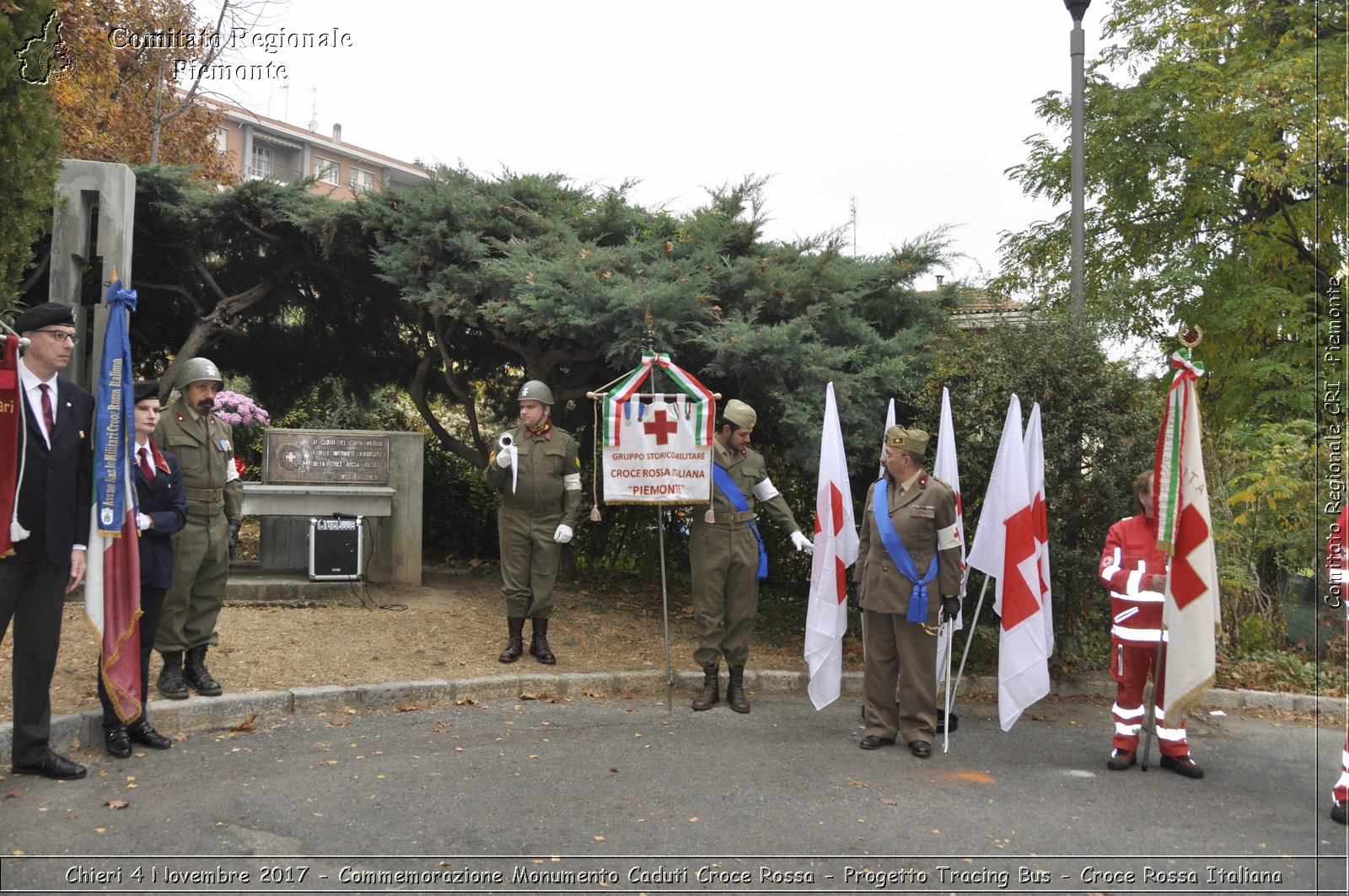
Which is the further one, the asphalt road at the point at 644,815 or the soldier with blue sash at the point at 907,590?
the soldier with blue sash at the point at 907,590

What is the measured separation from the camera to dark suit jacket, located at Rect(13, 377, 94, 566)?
17.1ft

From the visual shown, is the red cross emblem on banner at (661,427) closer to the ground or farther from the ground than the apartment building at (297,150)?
closer to the ground

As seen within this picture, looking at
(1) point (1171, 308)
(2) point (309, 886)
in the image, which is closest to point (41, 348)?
(2) point (309, 886)

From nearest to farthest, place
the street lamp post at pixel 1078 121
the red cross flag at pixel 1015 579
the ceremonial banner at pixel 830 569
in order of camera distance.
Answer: the red cross flag at pixel 1015 579
the ceremonial banner at pixel 830 569
the street lamp post at pixel 1078 121

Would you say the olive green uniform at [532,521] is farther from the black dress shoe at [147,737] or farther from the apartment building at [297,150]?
the apartment building at [297,150]

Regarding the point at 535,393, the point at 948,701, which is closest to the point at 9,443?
the point at 535,393

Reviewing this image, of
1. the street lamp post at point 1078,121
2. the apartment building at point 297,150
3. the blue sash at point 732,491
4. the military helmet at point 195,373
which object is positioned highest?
the apartment building at point 297,150

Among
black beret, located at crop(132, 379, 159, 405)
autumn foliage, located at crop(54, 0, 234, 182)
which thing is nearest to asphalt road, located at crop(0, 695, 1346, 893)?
black beret, located at crop(132, 379, 159, 405)

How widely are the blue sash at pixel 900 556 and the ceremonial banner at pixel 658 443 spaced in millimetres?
1283

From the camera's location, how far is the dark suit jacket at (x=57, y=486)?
5203 mm

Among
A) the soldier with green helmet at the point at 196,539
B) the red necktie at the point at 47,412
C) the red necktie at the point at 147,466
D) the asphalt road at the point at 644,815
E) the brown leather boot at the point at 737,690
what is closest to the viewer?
the asphalt road at the point at 644,815

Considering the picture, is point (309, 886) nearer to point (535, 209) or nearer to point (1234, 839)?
point (1234, 839)

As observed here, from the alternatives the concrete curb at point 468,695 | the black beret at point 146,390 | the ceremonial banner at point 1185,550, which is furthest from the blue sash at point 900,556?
the black beret at point 146,390

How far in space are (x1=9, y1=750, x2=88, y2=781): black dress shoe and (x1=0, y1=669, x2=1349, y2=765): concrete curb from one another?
324 millimetres
